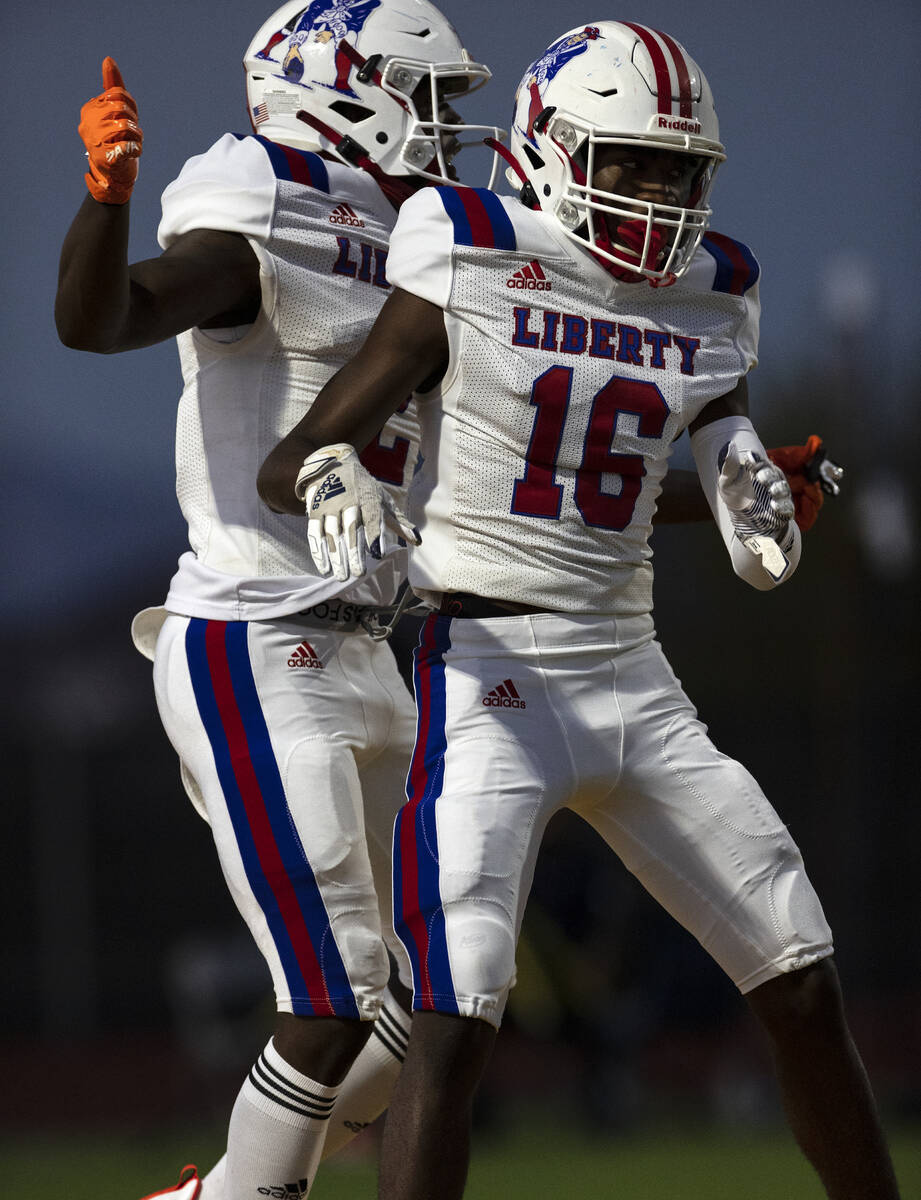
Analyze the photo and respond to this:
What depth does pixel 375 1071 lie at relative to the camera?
2582mm

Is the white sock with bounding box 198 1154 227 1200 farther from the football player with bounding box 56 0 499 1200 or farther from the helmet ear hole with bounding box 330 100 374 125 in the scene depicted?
the helmet ear hole with bounding box 330 100 374 125

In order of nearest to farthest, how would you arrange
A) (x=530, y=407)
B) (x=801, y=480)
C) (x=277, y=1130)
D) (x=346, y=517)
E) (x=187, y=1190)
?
(x=346, y=517)
(x=530, y=407)
(x=277, y=1130)
(x=187, y=1190)
(x=801, y=480)

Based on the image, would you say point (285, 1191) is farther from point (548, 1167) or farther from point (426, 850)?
point (548, 1167)

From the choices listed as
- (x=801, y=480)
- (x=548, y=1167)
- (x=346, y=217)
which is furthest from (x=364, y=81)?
(x=548, y=1167)

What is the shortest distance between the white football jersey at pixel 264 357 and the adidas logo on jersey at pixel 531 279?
362mm

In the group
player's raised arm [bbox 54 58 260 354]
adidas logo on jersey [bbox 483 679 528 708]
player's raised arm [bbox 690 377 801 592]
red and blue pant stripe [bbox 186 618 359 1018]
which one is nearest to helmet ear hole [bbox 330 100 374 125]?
player's raised arm [bbox 54 58 260 354]

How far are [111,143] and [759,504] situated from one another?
0.97 m

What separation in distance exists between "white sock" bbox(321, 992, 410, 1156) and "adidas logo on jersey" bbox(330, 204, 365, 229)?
3.88 ft

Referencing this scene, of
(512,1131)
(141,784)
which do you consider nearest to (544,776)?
(512,1131)

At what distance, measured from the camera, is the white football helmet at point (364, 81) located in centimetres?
258

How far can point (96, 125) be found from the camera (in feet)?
6.93

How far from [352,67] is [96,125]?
1.95 feet

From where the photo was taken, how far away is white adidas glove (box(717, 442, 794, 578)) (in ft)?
7.38

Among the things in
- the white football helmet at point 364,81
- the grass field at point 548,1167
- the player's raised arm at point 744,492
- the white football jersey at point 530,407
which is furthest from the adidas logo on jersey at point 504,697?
the grass field at point 548,1167
